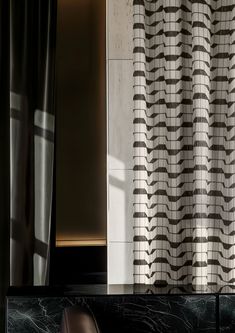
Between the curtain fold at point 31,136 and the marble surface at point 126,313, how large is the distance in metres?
0.37

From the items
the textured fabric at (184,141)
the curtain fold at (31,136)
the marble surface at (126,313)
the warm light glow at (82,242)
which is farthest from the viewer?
the warm light glow at (82,242)

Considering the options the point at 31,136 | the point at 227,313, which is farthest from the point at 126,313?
the point at 31,136

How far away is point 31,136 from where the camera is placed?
256 centimetres

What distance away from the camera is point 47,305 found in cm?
218

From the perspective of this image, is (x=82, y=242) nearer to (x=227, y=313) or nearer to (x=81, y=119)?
(x=81, y=119)

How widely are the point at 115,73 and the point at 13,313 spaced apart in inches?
44.9

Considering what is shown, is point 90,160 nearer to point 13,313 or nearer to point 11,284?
point 11,284

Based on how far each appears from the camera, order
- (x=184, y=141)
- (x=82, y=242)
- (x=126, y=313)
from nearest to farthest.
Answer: (x=126, y=313) < (x=184, y=141) < (x=82, y=242)

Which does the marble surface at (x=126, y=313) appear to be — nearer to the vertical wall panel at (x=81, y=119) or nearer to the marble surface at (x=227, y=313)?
the marble surface at (x=227, y=313)
